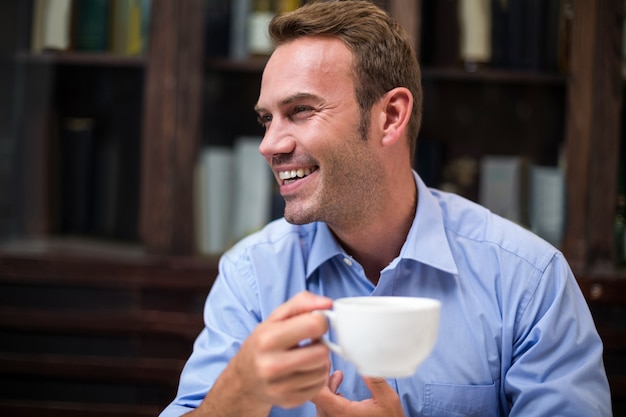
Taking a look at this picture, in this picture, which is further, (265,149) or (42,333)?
(42,333)

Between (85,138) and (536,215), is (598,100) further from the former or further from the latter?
(85,138)

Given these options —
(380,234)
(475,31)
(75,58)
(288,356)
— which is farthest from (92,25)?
(288,356)

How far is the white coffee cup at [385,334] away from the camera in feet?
2.39

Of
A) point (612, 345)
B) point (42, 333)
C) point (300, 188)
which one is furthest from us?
point (42, 333)

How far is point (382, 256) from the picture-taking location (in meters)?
1.34

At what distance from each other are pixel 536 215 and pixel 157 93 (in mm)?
1115

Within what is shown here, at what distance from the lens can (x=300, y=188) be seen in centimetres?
124

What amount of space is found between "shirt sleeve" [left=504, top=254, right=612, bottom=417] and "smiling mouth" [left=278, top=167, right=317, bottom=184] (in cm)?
42

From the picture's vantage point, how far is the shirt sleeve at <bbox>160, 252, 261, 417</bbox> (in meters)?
1.18

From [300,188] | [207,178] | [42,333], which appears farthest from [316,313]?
[42,333]

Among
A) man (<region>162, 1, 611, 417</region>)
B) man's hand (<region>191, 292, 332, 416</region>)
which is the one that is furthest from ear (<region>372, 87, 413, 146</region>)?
man's hand (<region>191, 292, 332, 416</region>)

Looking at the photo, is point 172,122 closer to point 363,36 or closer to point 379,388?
point 363,36

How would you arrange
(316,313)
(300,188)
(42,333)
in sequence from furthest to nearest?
1. (42,333)
2. (300,188)
3. (316,313)

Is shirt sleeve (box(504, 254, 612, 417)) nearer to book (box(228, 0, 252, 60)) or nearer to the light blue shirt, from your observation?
the light blue shirt
